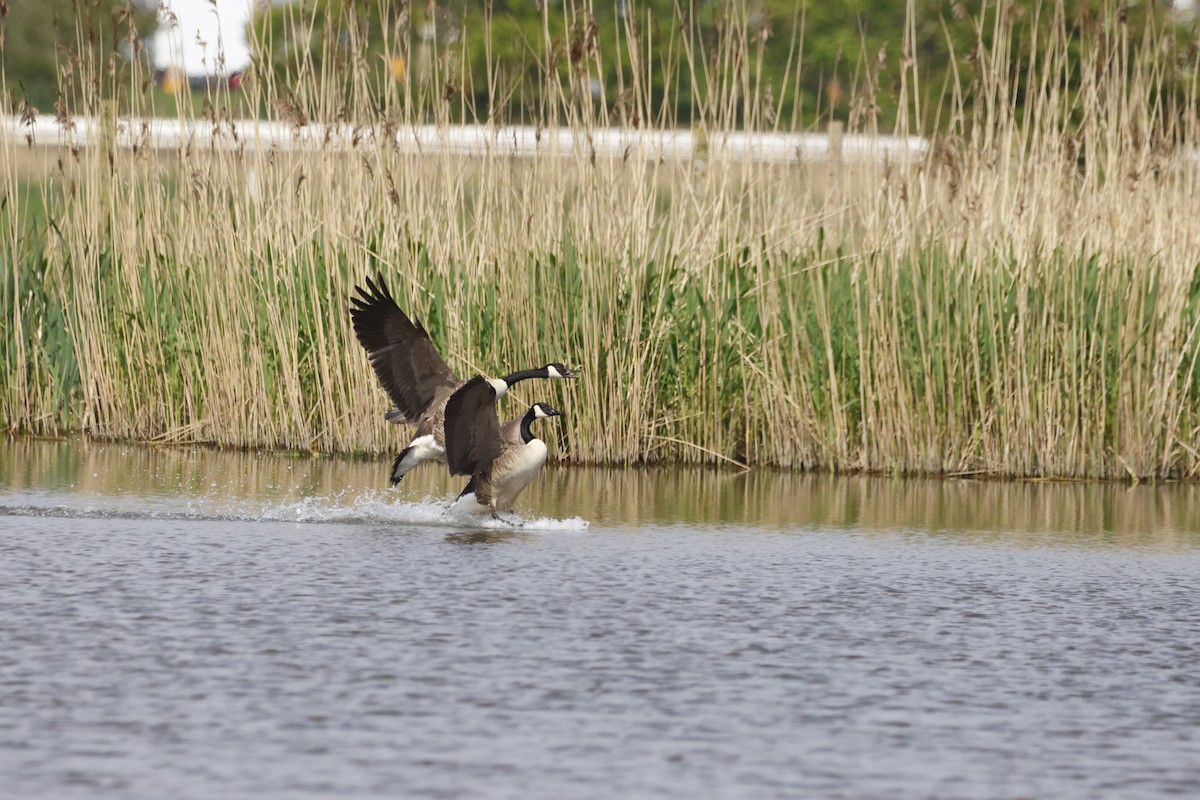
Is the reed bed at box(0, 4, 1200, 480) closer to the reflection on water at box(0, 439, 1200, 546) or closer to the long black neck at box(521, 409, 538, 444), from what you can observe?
the reflection on water at box(0, 439, 1200, 546)

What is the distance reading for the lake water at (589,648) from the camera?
4.38 m

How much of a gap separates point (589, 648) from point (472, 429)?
9.94 ft

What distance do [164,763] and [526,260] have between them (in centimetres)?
707

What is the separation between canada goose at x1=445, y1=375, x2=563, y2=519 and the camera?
856 centimetres

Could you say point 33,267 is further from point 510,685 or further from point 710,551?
point 510,685

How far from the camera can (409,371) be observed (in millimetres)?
9242

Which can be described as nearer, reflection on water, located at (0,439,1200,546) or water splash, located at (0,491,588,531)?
water splash, located at (0,491,588,531)

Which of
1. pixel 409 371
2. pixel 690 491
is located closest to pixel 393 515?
pixel 409 371

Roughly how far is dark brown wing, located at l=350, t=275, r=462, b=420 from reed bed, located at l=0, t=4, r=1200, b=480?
1843 millimetres

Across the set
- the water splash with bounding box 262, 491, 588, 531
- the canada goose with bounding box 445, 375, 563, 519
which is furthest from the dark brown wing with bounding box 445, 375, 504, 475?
the water splash with bounding box 262, 491, 588, 531

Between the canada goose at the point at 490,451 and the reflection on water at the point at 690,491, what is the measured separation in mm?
493

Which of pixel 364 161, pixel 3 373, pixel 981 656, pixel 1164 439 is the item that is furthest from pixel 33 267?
pixel 981 656

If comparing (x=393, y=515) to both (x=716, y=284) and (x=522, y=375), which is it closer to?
(x=522, y=375)

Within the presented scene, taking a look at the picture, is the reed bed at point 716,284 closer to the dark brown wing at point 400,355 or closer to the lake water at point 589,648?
the lake water at point 589,648
